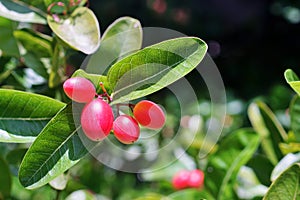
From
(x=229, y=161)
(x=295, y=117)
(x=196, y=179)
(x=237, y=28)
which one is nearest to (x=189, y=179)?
(x=196, y=179)

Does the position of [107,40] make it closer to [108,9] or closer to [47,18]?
[47,18]

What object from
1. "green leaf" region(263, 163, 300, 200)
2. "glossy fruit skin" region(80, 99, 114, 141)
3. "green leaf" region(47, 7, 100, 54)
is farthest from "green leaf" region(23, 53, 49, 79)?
"green leaf" region(263, 163, 300, 200)

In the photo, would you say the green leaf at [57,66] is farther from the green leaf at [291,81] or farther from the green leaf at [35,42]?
the green leaf at [291,81]

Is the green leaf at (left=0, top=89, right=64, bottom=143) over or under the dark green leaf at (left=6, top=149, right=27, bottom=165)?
over

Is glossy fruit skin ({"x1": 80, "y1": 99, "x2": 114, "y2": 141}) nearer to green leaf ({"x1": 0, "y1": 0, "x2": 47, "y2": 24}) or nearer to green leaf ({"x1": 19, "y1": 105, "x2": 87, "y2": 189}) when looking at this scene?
green leaf ({"x1": 19, "y1": 105, "x2": 87, "y2": 189})

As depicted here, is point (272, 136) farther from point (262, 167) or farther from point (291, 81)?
point (291, 81)

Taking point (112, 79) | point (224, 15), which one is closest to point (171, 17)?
point (224, 15)
